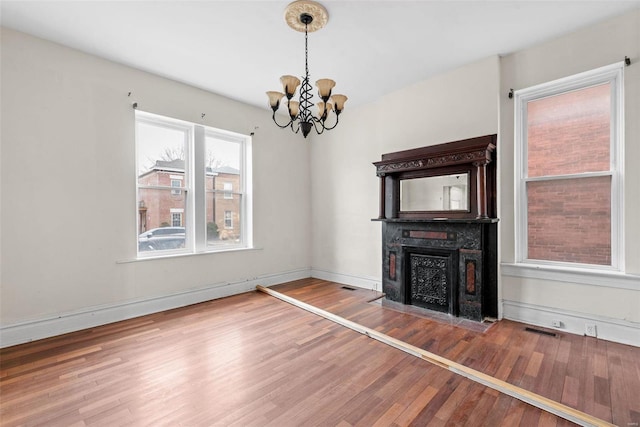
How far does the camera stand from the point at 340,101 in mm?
2672

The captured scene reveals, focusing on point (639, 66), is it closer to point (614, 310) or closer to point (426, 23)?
point (426, 23)

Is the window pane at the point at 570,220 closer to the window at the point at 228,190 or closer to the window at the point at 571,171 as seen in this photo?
the window at the point at 571,171

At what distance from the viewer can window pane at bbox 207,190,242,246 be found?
432cm

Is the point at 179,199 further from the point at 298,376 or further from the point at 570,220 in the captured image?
the point at 570,220

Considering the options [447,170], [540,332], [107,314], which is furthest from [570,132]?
[107,314]

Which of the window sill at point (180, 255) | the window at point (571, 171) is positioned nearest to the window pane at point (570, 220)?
the window at point (571, 171)

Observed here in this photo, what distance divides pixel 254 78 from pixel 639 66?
154 inches

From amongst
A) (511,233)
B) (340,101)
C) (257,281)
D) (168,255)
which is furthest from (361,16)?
(257,281)

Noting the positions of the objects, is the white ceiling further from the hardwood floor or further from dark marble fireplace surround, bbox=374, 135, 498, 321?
the hardwood floor

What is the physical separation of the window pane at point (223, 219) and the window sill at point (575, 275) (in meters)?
3.69

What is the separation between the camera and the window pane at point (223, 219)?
432cm

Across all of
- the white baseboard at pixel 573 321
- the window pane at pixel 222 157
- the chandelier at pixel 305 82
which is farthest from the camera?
the window pane at pixel 222 157

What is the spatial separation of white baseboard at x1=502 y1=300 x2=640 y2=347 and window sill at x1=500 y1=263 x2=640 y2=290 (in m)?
0.31

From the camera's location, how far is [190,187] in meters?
4.07
